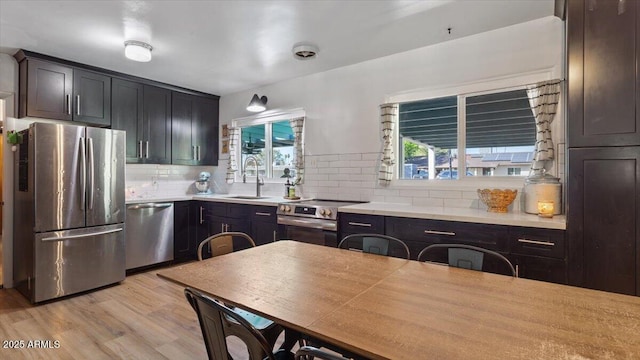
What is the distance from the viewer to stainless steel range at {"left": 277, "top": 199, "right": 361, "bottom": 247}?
9.64ft

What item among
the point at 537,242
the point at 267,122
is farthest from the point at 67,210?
the point at 537,242

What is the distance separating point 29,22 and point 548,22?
4077 millimetres

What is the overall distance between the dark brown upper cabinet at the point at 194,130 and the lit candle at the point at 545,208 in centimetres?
412

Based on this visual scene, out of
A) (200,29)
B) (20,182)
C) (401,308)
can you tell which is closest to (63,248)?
(20,182)

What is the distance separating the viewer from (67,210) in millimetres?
2977

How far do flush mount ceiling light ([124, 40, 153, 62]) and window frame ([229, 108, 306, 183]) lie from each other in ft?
5.41

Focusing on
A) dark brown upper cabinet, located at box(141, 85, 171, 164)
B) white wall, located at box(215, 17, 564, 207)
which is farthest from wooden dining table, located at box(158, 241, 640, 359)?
dark brown upper cabinet, located at box(141, 85, 171, 164)

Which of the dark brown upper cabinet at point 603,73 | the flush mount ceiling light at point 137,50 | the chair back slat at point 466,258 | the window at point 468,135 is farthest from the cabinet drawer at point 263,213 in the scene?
the dark brown upper cabinet at point 603,73

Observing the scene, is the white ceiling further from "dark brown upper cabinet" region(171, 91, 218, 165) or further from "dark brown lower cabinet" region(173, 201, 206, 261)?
"dark brown lower cabinet" region(173, 201, 206, 261)

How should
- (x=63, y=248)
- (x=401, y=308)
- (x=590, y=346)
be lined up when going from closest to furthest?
(x=590, y=346) → (x=401, y=308) → (x=63, y=248)

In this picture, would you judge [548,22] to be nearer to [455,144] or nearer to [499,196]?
[455,144]

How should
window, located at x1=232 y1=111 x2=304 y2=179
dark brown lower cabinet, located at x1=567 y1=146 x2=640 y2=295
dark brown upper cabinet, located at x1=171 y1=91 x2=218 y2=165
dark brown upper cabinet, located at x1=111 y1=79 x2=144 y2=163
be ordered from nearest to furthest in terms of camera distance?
dark brown lower cabinet, located at x1=567 y1=146 x2=640 y2=295 → dark brown upper cabinet, located at x1=111 y1=79 x2=144 y2=163 → window, located at x1=232 y1=111 x2=304 y2=179 → dark brown upper cabinet, located at x1=171 y1=91 x2=218 y2=165

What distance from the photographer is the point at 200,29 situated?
105 inches

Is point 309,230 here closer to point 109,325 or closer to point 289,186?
point 289,186
